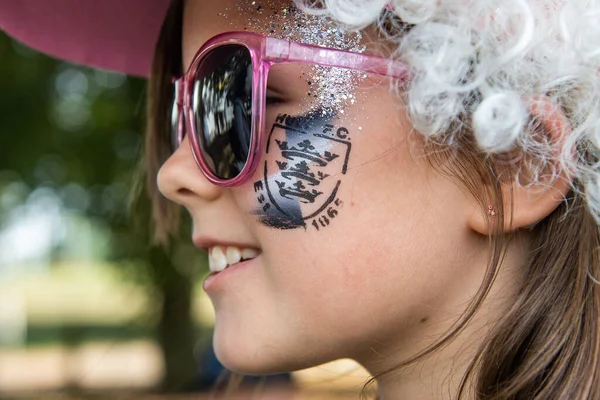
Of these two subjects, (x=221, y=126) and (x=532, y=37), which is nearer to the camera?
(x=532, y=37)

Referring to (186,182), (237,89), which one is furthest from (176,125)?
(237,89)

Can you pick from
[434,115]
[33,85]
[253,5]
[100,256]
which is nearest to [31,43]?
[253,5]

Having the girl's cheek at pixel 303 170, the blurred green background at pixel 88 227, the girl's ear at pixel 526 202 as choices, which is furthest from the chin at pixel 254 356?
the blurred green background at pixel 88 227

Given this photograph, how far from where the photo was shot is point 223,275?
63.4 inches

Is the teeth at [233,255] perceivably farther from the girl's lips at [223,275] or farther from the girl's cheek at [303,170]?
the girl's cheek at [303,170]

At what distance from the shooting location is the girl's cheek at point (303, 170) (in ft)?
4.71

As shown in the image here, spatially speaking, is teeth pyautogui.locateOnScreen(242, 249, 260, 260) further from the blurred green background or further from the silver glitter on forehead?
the blurred green background

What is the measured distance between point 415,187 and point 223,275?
1.62 feet

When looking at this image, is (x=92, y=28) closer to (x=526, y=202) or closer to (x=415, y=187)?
(x=415, y=187)

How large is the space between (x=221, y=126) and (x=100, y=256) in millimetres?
5044

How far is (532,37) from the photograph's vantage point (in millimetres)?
1317

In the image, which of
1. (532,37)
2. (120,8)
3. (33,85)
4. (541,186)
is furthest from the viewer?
(33,85)

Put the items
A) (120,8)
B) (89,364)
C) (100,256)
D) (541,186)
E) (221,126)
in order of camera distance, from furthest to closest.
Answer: (89,364), (100,256), (120,8), (221,126), (541,186)

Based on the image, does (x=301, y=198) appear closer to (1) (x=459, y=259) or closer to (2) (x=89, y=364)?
(1) (x=459, y=259)
